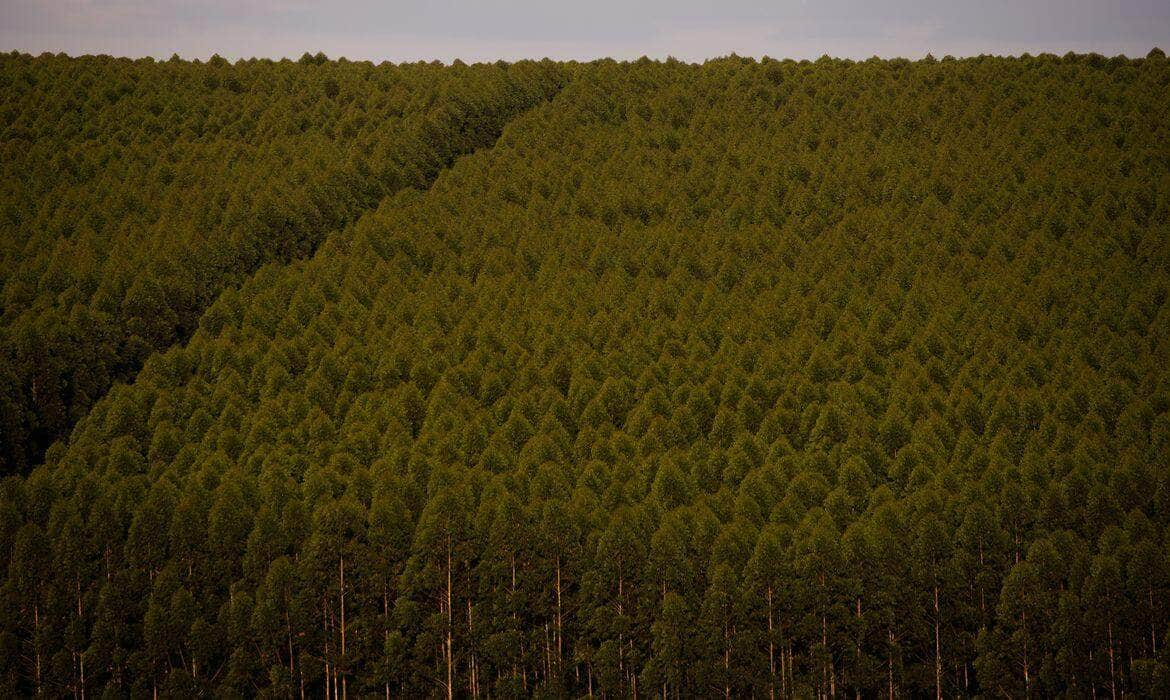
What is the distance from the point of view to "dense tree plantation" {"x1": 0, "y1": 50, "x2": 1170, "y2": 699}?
25781 mm

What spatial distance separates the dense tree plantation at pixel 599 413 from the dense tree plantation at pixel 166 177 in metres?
0.27

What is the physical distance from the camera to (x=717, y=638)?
2531cm

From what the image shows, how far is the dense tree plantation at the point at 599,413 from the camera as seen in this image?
25.8 meters

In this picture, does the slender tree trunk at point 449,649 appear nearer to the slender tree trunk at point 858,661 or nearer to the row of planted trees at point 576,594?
the row of planted trees at point 576,594

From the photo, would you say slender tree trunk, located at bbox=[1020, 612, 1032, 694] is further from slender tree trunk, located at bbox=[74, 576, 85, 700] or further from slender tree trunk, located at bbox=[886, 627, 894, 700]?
slender tree trunk, located at bbox=[74, 576, 85, 700]

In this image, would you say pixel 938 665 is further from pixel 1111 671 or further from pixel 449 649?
pixel 449 649

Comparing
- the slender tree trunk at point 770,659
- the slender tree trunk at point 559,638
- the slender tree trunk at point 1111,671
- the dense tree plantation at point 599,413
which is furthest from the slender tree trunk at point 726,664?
the slender tree trunk at point 1111,671

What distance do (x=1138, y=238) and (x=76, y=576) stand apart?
1661 inches

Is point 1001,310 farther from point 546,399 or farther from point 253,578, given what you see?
point 253,578

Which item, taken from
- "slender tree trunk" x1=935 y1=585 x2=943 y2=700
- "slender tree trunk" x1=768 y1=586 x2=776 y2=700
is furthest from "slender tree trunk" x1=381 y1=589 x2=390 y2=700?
"slender tree trunk" x1=935 y1=585 x2=943 y2=700

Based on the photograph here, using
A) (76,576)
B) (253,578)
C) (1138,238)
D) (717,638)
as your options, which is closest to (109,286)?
(76,576)

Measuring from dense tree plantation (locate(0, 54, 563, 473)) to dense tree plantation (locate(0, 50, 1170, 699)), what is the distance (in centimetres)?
27

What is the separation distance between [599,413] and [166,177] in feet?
101

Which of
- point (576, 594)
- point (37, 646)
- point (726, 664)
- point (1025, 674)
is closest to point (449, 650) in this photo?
point (576, 594)
